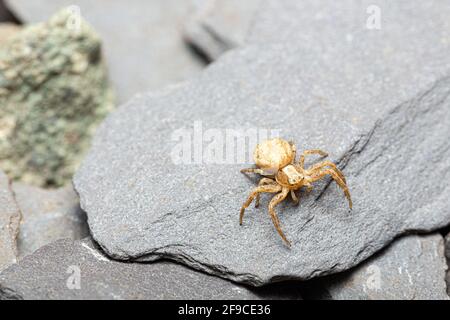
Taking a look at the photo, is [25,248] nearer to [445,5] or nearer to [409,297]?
[409,297]

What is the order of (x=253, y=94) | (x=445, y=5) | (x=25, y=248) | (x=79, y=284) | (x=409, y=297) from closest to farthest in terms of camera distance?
(x=79, y=284)
(x=409, y=297)
(x=25, y=248)
(x=253, y=94)
(x=445, y=5)

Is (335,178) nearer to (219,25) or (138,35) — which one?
(219,25)

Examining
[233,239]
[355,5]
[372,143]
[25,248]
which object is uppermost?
A: [355,5]

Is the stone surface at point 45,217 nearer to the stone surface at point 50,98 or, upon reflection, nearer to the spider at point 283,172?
the stone surface at point 50,98

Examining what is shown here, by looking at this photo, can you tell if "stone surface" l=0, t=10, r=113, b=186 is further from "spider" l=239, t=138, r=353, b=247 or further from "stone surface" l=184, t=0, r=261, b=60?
"spider" l=239, t=138, r=353, b=247

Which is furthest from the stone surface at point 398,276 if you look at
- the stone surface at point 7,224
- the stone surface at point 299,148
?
the stone surface at point 7,224

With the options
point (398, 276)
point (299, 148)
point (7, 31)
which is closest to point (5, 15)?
point (7, 31)
